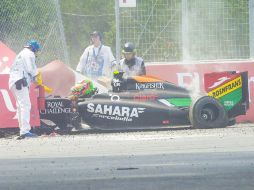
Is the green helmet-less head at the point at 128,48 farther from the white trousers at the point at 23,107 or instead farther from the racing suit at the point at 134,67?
the white trousers at the point at 23,107

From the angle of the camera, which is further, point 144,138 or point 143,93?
point 143,93

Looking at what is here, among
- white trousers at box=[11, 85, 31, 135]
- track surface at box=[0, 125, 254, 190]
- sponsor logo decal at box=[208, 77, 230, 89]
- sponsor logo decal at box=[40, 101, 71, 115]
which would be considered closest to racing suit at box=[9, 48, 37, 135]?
white trousers at box=[11, 85, 31, 135]

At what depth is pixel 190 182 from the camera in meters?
7.36

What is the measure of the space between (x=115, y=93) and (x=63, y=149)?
11.8ft

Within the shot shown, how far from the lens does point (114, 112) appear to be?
14.4 metres

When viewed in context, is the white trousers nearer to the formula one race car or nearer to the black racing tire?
the formula one race car

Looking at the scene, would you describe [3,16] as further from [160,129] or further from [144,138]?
[144,138]

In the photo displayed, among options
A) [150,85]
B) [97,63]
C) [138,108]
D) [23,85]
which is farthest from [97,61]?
[23,85]

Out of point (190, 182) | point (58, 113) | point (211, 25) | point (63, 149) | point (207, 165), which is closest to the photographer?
point (190, 182)

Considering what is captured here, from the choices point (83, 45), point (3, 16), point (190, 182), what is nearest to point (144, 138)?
point (190, 182)

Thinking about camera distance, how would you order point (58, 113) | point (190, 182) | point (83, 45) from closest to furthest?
1. point (190, 182)
2. point (58, 113)
3. point (83, 45)

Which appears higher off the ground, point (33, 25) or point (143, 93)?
point (33, 25)

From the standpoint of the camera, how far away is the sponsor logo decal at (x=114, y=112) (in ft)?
47.1

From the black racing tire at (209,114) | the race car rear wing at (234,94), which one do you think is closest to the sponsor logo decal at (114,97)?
the black racing tire at (209,114)
